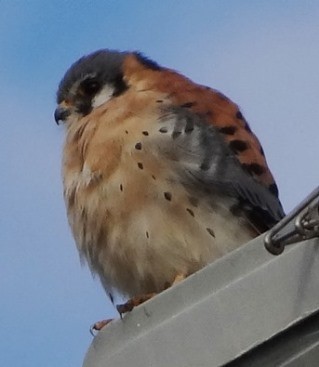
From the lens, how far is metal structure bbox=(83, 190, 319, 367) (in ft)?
5.16

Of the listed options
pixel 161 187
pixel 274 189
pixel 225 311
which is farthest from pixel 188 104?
pixel 225 311

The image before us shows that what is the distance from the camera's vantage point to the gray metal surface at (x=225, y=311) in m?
1.59

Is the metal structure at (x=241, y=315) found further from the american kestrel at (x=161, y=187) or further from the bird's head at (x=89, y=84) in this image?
the bird's head at (x=89, y=84)

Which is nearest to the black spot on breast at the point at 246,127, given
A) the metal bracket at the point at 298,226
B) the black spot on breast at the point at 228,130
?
the black spot on breast at the point at 228,130

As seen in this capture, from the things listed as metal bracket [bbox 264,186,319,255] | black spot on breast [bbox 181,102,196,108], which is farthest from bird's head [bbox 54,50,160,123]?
metal bracket [bbox 264,186,319,255]

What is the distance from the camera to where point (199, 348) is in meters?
1.69

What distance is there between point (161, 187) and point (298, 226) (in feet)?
6.21

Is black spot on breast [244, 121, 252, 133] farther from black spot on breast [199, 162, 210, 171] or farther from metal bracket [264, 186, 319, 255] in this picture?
metal bracket [264, 186, 319, 255]

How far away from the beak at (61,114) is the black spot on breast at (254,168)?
894mm

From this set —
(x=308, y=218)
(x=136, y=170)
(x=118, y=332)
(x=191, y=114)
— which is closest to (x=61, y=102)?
(x=191, y=114)

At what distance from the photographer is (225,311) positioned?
1675 millimetres

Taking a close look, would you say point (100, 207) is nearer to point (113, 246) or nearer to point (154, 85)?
point (113, 246)

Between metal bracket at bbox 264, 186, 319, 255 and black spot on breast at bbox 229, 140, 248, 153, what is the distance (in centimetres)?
215

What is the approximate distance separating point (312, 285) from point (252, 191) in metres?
2.07
